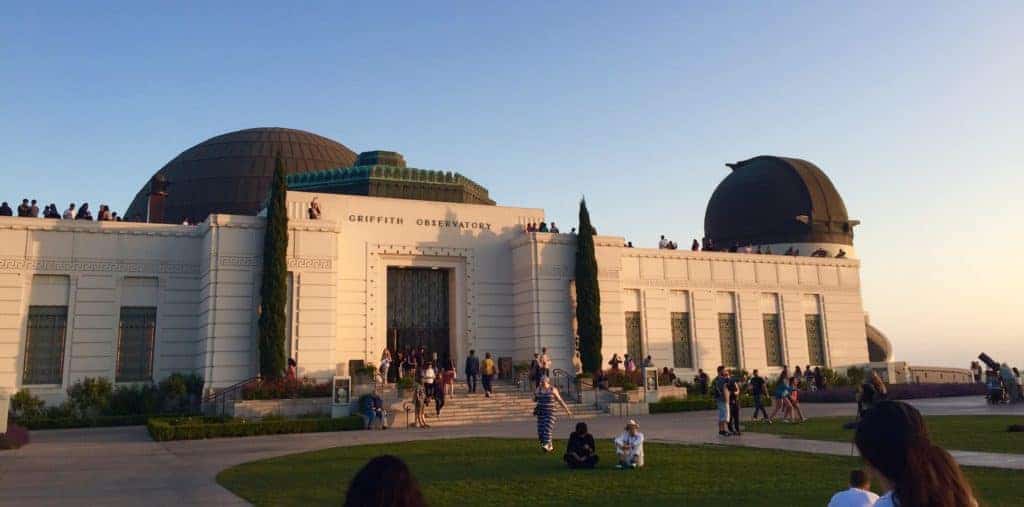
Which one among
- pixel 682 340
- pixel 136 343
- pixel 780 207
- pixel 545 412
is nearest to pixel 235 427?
pixel 136 343

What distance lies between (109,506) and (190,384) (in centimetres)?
1849

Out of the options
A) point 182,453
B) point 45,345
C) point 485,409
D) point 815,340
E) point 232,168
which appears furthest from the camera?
point 232,168

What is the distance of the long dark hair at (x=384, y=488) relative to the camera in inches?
117

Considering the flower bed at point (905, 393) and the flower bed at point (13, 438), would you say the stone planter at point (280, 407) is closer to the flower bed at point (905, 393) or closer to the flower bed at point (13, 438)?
the flower bed at point (13, 438)

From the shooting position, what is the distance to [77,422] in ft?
84.6

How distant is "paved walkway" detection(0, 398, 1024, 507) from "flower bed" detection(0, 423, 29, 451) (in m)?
0.33

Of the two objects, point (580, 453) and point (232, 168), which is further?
point (232, 168)

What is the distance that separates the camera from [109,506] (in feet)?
35.8

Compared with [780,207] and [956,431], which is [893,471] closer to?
[956,431]

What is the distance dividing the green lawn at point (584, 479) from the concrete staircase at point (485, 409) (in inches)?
363

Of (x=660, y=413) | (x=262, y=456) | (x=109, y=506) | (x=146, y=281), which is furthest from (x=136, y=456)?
(x=660, y=413)

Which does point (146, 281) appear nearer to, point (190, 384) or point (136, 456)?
point (190, 384)

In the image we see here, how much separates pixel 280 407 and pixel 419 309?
30.2ft

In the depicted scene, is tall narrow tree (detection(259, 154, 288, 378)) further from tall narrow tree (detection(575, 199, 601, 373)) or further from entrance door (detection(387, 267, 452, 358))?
tall narrow tree (detection(575, 199, 601, 373))
